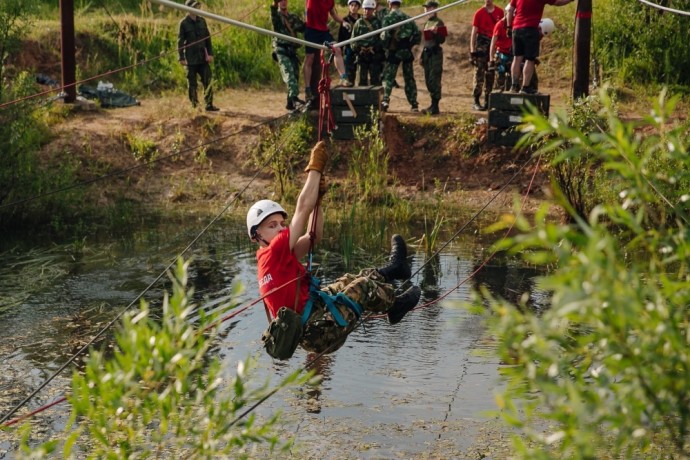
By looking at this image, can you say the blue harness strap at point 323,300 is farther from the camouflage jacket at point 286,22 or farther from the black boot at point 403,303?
the camouflage jacket at point 286,22

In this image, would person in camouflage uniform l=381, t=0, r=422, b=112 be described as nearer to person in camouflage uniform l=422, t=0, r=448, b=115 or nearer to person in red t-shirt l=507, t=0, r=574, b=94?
person in camouflage uniform l=422, t=0, r=448, b=115

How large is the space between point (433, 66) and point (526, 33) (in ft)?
7.85

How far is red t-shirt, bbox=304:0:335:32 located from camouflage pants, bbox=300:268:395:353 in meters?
7.60

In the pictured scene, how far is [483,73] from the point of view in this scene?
16.6m

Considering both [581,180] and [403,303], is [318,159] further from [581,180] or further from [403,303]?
[581,180]

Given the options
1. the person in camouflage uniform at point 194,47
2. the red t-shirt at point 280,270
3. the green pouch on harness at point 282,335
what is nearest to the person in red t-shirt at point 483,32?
the person in camouflage uniform at point 194,47

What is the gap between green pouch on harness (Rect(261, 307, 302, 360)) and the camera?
7465 mm

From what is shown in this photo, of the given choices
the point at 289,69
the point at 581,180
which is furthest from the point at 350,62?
the point at 581,180

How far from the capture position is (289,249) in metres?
7.65

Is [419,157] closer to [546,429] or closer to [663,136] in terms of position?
[546,429]

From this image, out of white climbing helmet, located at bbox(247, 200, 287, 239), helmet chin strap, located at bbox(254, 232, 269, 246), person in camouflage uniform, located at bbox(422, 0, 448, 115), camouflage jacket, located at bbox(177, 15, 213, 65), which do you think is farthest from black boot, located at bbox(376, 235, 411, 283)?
camouflage jacket, located at bbox(177, 15, 213, 65)

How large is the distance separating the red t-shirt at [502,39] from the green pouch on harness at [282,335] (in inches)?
342

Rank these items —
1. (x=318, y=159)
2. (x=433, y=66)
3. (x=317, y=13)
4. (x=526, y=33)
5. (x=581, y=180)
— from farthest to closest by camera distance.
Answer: (x=433, y=66) → (x=317, y=13) → (x=526, y=33) → (x=581, y=180) → (x=318, y=159)

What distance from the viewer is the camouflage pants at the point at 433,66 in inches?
644
